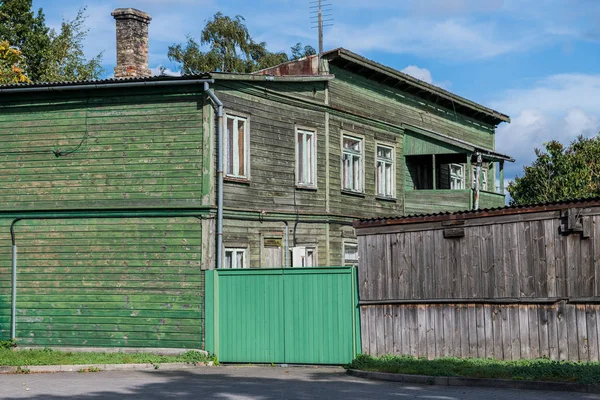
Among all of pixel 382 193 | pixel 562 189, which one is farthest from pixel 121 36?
pixel 562 189

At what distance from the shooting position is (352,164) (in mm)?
27250

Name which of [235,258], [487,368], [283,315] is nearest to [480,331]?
[487,368]

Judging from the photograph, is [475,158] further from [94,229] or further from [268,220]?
[94,229]

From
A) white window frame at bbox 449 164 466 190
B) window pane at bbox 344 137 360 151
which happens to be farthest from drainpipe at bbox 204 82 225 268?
white window frame at bbox 449 164 466 190

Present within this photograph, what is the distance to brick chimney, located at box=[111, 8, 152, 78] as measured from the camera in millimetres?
25266

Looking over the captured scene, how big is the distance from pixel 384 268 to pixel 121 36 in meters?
10.7

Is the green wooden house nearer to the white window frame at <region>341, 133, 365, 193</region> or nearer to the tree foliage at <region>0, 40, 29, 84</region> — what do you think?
the white window frame at <region>341, 133, 365, 193</region>

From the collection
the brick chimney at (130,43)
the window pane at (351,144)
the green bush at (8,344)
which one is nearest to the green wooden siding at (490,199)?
the window pane at (351,144)

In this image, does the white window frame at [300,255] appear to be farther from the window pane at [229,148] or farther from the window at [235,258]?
the window pane at [229,148]

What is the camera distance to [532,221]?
17.3 m

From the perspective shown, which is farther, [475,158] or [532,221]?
[475,158]

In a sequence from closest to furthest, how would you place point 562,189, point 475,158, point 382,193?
point 382,193
point 475,158
point 562,189

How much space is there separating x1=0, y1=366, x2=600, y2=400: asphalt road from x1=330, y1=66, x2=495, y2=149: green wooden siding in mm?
10854

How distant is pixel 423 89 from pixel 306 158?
27.3 feet
